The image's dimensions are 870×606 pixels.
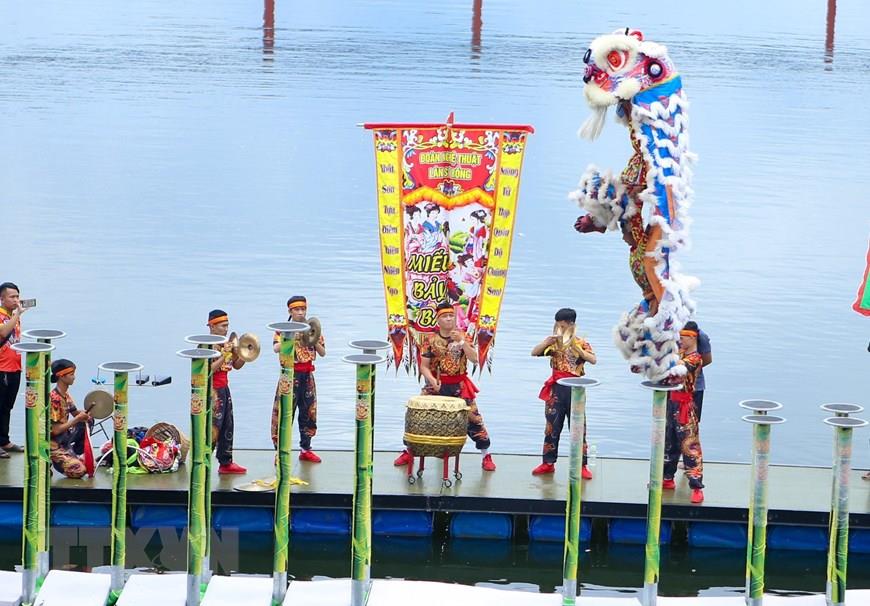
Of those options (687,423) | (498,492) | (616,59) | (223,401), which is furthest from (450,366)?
(616,59)

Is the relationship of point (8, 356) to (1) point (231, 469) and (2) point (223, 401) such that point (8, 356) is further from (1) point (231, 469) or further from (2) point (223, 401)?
(1) point (231, 469)

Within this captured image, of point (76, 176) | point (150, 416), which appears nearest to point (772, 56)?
point (76, 176)

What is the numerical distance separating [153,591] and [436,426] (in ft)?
10.1

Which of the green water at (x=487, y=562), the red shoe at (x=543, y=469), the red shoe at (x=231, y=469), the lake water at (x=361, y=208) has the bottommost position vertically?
the green water at (x=487, y=562)

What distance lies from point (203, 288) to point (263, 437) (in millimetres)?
5836

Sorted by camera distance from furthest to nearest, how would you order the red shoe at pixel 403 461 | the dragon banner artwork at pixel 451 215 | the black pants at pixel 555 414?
the dragon banner artwork at pixel 451 215 → the red shoe at pixel 403 461 → the black pants at pixel 555 414

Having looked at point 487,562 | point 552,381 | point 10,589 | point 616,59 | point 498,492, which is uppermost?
point 616,59

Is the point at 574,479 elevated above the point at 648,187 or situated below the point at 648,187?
below

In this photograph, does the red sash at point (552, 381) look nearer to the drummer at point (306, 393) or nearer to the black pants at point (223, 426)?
the drummer at point (306, 393)

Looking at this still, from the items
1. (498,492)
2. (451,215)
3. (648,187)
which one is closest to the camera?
(648,187)

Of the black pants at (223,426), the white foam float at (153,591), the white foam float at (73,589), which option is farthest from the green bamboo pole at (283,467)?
the black pants at (223,426)

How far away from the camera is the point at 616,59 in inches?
523

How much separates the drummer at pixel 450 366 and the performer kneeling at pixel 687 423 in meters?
1.47

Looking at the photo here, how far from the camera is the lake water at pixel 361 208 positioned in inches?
725
